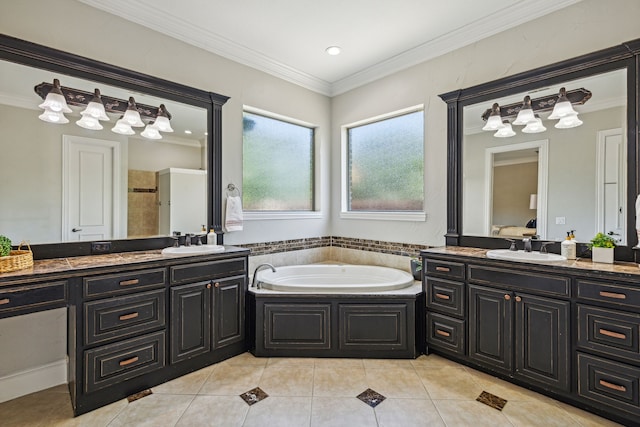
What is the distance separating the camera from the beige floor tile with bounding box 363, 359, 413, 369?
8.48 ft

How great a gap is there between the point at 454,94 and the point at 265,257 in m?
2.47

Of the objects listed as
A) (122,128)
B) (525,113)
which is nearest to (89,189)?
(122,128)

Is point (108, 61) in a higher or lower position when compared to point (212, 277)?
higher

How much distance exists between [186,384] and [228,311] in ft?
1.90

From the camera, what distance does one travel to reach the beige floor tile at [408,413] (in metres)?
1.91

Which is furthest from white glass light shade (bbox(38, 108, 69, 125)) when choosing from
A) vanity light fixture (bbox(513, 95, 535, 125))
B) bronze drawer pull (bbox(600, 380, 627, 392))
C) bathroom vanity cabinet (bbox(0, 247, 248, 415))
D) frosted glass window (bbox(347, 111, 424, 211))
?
bronze drawer pull (bbox(600, 380, 627, 392))

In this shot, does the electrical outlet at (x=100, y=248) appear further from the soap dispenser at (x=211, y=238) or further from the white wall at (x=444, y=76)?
the white wall at (x=444, y=76)

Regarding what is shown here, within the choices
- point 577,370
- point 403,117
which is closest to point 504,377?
point 577,370

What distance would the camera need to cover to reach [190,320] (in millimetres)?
2475

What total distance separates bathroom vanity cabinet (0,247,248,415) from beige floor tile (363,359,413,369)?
3.54 ft

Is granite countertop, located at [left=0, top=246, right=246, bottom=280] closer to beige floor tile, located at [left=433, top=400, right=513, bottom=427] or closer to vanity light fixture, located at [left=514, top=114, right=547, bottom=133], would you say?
beige floor tile, located at [left=433, top=400, right=513, bottom=427]

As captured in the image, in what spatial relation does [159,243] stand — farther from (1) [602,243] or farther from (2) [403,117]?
(1) [602,243]

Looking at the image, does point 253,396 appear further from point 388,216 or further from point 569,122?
point 569,122

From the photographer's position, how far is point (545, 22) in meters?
2.57
